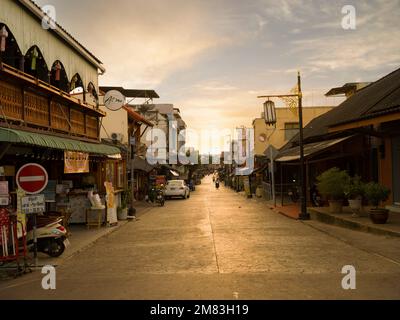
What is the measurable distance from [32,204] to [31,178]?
62cm

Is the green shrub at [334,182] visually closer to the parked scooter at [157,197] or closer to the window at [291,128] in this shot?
the parked scooter at [157,197]

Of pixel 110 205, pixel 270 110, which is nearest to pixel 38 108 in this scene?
pixel 110 205

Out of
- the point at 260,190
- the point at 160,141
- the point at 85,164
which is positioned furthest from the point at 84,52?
the point at 160,141

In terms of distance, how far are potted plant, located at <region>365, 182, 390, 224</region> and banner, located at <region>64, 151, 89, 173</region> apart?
32.6ft

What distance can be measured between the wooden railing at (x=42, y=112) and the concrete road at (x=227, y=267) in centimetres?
416

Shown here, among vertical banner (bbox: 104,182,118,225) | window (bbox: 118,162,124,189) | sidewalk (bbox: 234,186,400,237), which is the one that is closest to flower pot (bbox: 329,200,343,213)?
sidewalk (bbox: 234,186,400,237)

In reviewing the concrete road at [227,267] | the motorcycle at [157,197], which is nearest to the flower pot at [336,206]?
the concrete road at [227,267]

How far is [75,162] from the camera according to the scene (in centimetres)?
1534

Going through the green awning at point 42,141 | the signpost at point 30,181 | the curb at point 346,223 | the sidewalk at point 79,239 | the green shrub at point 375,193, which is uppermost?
the green awning at point 42,141

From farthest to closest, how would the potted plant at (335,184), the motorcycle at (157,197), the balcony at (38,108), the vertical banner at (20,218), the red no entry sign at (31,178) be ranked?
the motorcycle at (157,197) → the potted plant at (335,184) → the balcony at (38,108) → the vertical banner at (20,218) → the red no entry sign at (31,178)

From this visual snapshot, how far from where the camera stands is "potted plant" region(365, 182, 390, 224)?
46.6ft

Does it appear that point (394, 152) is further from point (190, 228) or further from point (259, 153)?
point (259, 153)

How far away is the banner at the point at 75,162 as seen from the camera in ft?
47.9

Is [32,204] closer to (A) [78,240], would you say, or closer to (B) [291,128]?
(A) [78,240]
